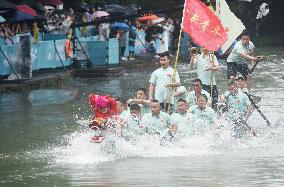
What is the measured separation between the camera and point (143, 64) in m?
39.0

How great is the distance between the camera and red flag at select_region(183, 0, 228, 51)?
18672 mm

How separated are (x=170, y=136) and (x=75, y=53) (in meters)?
18.5

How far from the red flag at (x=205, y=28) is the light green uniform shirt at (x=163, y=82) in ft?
2.78

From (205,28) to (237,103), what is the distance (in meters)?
1.89

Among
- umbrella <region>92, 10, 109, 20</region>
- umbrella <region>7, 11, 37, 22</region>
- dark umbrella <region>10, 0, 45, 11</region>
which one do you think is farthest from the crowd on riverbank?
umbrella <region>92, 10, 109, 20</region>

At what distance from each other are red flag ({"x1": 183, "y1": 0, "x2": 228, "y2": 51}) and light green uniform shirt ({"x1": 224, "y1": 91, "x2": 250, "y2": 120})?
4.65 feet

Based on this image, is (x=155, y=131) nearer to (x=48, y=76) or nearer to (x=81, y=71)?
(x=48, y=76)

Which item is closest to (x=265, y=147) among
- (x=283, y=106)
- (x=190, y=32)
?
(x=190, y=32)

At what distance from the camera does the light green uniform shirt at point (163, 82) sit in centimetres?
1891

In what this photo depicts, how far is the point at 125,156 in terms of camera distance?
54.3 feet

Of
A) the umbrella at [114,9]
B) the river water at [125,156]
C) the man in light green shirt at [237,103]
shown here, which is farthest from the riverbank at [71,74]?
the man in light green shirt at [237,103]

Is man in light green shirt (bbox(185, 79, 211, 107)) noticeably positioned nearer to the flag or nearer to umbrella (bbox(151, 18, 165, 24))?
the flag

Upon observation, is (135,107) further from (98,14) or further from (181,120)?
(98,14)

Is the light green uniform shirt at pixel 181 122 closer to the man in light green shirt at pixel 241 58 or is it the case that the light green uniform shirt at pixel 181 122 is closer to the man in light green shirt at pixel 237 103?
the man in light green shirt at pixel 237 103
